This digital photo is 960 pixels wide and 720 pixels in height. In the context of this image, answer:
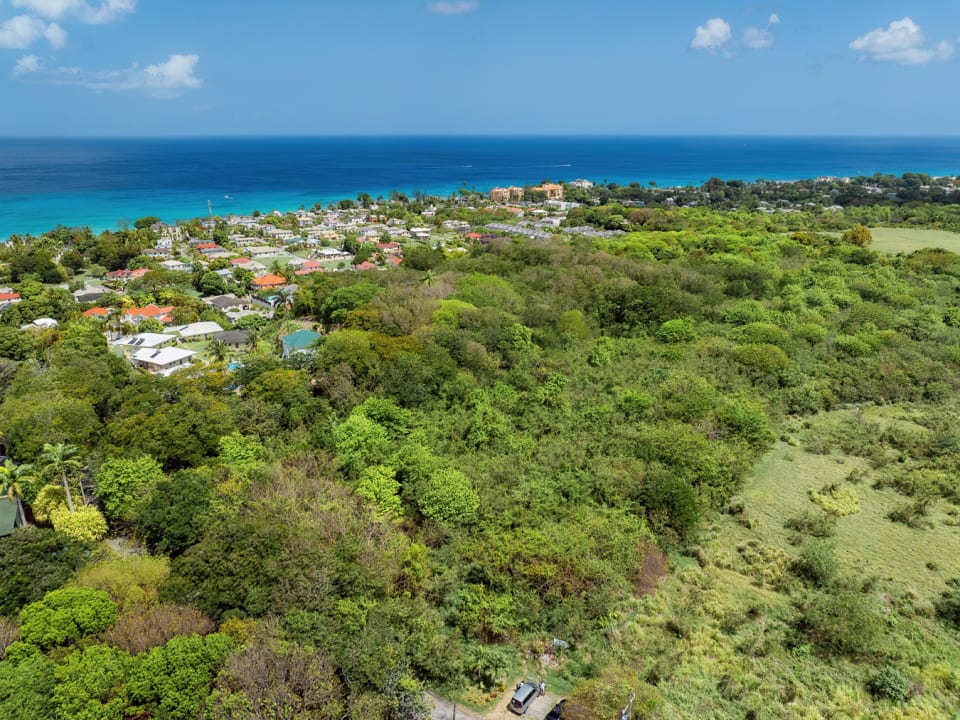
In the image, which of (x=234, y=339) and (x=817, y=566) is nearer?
(x=817, y=566)

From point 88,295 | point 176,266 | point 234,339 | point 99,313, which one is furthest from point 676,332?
point 176,266

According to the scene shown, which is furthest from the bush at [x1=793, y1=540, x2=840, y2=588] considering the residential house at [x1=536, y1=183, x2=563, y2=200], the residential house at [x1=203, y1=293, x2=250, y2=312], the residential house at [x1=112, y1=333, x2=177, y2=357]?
the residential house at [x1=536, y1=183, x2=563, y2=200]

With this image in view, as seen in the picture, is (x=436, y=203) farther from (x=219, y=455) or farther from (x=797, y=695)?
(x=797, y=695)

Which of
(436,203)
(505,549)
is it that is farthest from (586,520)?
(436,203)

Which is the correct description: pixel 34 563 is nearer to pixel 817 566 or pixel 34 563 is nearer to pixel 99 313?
pixel 817 566

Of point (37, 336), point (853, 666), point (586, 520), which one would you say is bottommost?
point (853, 666)

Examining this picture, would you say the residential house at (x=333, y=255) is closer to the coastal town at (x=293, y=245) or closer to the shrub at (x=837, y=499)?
the coastal town at (x=293, y=245)

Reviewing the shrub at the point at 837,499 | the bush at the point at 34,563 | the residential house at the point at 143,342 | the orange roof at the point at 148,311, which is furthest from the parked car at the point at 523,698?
the orange roof at the point at 148,311
